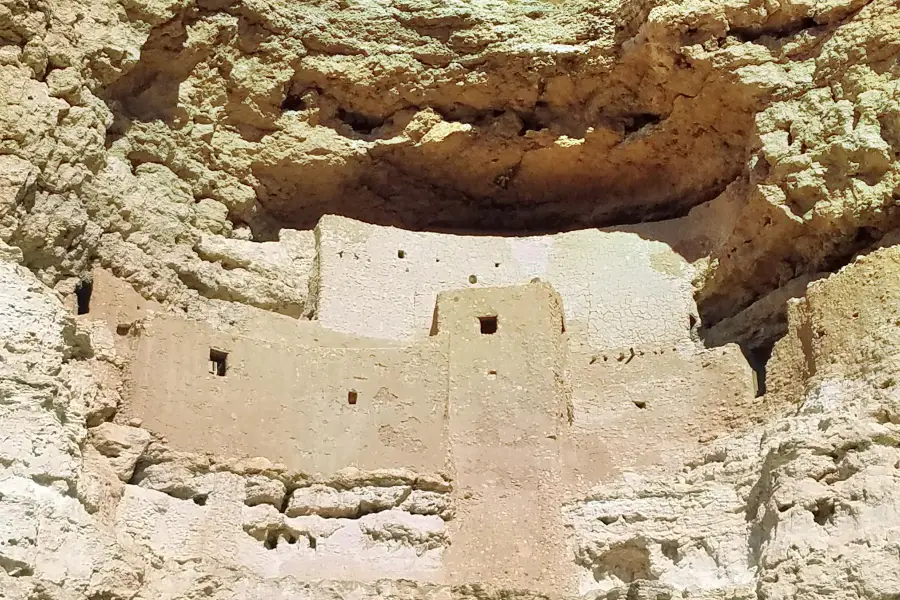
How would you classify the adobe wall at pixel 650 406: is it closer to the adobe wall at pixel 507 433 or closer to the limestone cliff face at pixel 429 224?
the limestone cliff face at pixel 429 224

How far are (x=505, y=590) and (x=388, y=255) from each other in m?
5.81

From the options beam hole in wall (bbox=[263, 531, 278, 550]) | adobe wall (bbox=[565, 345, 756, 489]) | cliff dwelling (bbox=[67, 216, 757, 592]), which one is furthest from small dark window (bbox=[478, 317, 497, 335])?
beam hole in wall (bbox=[263, 531, 278, 550])

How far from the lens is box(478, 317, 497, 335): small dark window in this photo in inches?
673

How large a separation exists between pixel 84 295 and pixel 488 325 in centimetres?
465

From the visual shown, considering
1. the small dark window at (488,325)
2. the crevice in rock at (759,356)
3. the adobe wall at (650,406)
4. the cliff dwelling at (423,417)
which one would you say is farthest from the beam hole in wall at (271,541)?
the crevice in rock at (759,356)

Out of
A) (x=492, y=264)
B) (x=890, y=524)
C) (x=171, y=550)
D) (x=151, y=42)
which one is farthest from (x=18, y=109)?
(x=890, y=524)

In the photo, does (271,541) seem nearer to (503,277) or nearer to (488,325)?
(488,325)

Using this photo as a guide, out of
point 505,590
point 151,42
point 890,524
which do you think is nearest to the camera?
point 890,524

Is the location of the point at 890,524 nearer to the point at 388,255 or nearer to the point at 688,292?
the point at 688,292

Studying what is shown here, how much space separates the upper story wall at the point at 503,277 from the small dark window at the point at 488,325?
150 centimetres

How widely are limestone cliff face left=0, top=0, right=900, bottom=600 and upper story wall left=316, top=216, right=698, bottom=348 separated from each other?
0.71ft

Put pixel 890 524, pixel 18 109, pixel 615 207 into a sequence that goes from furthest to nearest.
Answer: pixel 615 207, pixel 18 109, pixel 890 524

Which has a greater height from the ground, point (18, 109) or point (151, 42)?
point (151, 42)

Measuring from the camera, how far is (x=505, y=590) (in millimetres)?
14531
